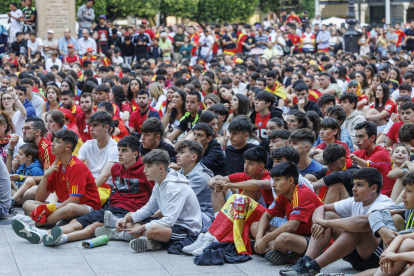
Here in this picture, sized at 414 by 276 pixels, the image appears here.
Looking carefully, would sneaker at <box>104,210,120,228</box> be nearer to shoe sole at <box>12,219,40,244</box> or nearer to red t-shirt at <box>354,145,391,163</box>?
shoe sole at <box>12,219,40,244</box>

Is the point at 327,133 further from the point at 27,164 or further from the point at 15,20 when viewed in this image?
the point at 15,20

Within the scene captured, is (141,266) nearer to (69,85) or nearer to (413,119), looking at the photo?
(413,119)

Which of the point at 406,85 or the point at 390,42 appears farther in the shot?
the point at 390,42

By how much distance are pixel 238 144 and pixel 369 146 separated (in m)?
1.59

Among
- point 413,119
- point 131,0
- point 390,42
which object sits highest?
point 131,0

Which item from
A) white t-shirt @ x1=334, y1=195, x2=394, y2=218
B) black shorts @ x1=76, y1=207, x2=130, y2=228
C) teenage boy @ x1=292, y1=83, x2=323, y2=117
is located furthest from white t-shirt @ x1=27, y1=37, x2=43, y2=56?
white t-shirt @ x1=334, y1=195, x2=394, y2=218

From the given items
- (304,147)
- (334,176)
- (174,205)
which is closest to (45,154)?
(174,205)

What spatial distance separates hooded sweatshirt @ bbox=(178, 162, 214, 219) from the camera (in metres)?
6.70

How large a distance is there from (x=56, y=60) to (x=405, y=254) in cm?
1581

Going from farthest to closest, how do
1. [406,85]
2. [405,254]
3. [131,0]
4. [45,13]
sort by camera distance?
[131,0] → [45,13] → [406,85] → [405,254]

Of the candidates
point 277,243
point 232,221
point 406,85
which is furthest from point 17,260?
point 406,85

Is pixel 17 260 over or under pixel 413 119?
under

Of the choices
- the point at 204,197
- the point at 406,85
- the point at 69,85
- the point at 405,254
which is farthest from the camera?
the point at 69,85

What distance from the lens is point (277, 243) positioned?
17.8 ft
